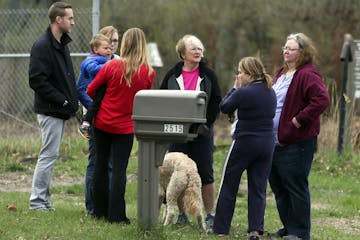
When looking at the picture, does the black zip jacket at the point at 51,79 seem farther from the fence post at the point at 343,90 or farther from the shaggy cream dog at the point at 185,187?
the fence post at the point at 343,90

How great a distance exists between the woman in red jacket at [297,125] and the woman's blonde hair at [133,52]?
1352 mm

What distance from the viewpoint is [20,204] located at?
31.6 ft

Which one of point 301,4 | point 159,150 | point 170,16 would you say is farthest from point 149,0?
point 159,150

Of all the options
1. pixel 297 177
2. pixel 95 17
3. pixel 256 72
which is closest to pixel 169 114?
pixel 256 72

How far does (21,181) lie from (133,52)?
485 centimetres

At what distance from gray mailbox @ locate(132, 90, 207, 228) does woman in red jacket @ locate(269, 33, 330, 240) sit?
1.02m

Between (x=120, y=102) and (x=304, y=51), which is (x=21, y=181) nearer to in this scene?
(x=120, y=102)

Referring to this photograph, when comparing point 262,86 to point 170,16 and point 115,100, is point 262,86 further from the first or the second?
point 170,16

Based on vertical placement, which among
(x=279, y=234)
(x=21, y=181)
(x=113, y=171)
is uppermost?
(x=113, y=171)

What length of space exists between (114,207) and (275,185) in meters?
1.58

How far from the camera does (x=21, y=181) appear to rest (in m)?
12.4

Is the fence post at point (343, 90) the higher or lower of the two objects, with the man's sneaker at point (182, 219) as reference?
higher

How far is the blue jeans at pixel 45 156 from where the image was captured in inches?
348

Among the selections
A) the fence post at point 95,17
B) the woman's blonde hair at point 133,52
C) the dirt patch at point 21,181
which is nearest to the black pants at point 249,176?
the woman's blonde hair at point 133,52
